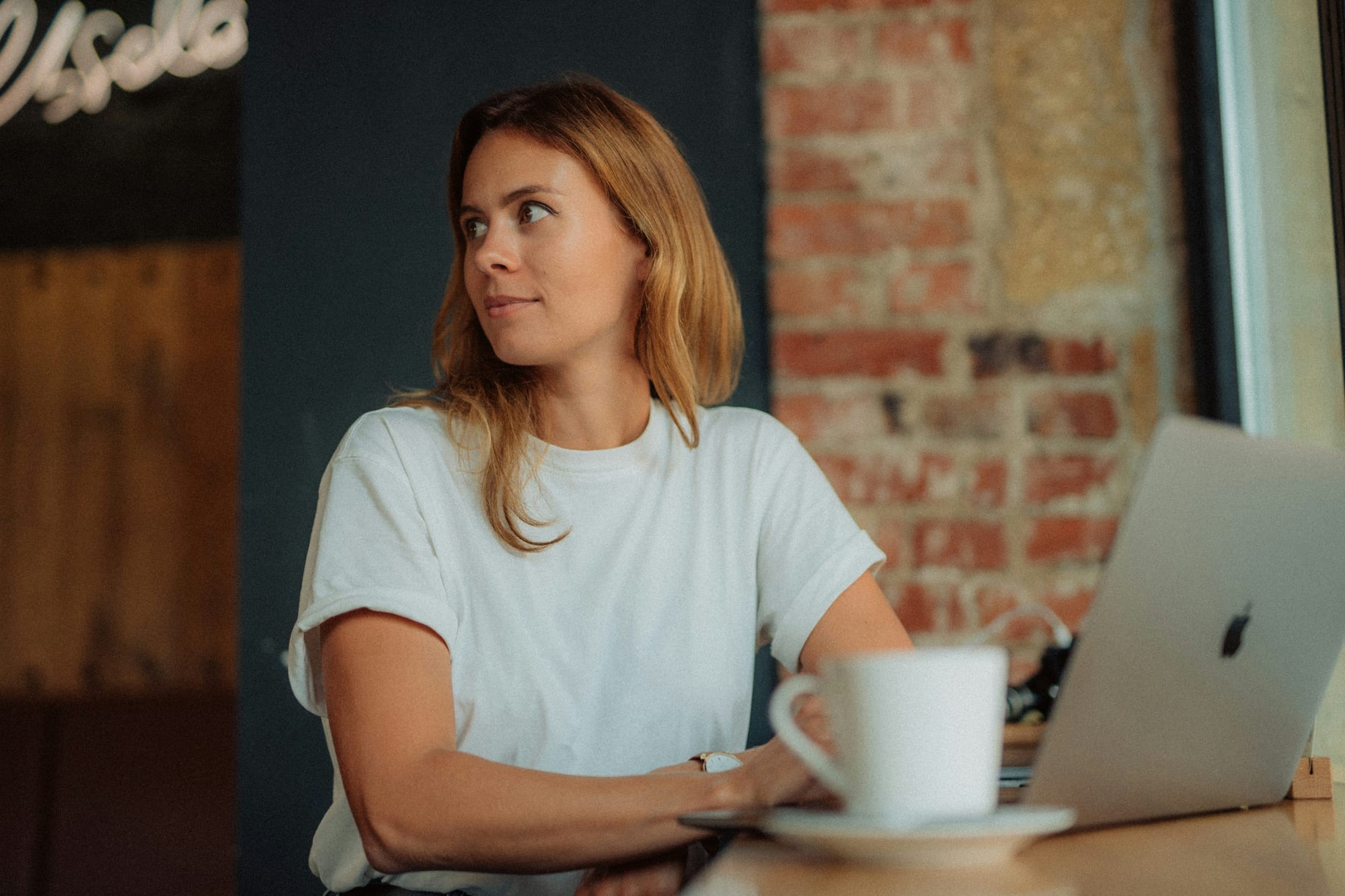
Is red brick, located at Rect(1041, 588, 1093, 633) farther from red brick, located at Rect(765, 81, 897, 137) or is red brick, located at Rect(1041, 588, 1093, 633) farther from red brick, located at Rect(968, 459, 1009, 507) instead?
red brick, located at Rect(765, 81, 897, 137)

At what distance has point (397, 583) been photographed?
1034 mm

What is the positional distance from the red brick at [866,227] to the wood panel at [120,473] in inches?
79.5

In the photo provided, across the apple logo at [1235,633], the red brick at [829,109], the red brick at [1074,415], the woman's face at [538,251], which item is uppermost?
the red brick at [829,109]

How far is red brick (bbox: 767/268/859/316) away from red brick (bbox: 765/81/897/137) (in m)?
0.23

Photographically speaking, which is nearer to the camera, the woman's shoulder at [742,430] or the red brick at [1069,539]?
the woman's shoulder at [742,430]

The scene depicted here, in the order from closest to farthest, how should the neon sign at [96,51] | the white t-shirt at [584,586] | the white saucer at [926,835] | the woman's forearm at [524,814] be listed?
the white saucer at [926,835], the woman's forearm at [524,814], the white t-shirt at [584,586], the neon sign at [96,51]

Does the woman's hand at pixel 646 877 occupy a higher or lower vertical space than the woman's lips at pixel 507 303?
lower

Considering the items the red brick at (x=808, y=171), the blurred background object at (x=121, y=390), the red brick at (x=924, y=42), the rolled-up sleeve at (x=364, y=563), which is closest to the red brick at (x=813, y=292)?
the red brick at (x=808, y=171)

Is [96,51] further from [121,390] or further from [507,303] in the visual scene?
[507,303]

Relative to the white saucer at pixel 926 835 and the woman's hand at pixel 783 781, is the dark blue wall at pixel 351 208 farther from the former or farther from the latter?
the white saucer at pixel 926 835

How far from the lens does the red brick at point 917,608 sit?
1.74 m

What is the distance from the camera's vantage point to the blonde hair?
4.31 ft

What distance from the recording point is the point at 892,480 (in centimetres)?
177

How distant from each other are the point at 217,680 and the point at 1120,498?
251cm
